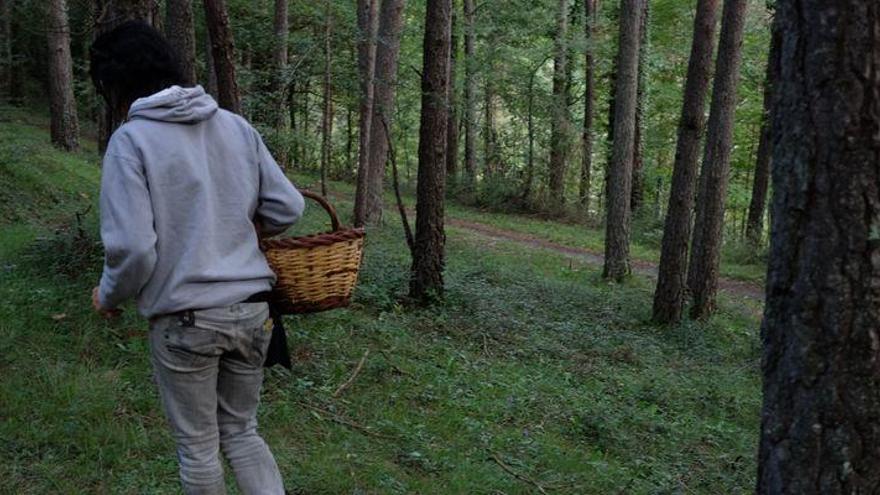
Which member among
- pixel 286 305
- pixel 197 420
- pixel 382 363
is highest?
pixel 286 305

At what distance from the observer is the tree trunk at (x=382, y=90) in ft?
44.7

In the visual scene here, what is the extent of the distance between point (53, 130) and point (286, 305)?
54.5ft

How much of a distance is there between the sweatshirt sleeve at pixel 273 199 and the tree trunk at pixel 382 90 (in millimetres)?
9748

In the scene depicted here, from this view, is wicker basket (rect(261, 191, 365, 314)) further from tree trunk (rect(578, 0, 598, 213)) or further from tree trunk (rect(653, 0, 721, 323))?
tree trunk (rect(578, 0, 598, 213))

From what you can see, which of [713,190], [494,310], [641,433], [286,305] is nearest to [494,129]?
[713,190]

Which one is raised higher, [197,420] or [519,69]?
[519,69]

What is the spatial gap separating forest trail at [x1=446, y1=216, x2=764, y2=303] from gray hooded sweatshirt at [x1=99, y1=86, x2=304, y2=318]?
1384 cm

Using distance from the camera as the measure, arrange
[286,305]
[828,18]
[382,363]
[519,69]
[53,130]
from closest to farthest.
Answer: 1. [828,18]
2. [286,305]
3. [382,363]
4. [53,130]
5. [519,69]

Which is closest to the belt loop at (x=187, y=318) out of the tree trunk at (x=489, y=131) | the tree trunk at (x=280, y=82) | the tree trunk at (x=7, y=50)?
the tree trunk at (x=280, y=82)

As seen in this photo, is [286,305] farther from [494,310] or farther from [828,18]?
[494,310]

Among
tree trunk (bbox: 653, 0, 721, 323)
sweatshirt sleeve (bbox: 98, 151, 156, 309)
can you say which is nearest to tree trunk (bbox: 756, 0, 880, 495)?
sweatshirt sleeve (bbox: 98, 151, 156, 309)

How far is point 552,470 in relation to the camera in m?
5.06

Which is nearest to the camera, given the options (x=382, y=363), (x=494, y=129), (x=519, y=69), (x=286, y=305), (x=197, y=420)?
(x=197, y=420)

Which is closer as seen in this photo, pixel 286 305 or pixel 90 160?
pixel 286 305
